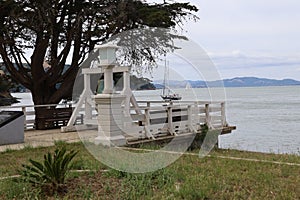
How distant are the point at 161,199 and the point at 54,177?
136 centimetres

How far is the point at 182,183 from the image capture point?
18.1ft

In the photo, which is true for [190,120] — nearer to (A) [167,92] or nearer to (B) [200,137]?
(B) [200,137]

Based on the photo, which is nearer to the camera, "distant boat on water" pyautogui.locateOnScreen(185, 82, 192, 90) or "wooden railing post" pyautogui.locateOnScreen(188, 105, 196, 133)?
"distant boat on water" pyautogui.locateOnScreen(185, 82, 192, 90)

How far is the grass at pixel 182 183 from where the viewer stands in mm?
5000

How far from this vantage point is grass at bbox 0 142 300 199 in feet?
16.4

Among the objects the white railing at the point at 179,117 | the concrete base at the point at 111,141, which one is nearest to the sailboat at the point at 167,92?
the white railing at the point at 179,117

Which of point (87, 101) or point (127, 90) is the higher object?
point (127, 90)

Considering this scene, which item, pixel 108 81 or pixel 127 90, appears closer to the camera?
pixel 108 81

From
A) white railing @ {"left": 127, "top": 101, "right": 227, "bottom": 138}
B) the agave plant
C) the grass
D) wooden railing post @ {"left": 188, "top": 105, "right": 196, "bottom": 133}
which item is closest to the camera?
the grass

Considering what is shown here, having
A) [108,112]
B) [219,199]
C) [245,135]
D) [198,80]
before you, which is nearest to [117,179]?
[219,199]

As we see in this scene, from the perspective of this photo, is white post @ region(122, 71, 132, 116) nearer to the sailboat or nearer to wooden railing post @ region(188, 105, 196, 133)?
the sailboat

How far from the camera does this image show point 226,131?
14398 mm

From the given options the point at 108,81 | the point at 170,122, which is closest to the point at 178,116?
the point at 170,122

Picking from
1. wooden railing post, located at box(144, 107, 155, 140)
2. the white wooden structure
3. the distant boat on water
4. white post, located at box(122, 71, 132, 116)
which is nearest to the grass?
the distant boat on water
